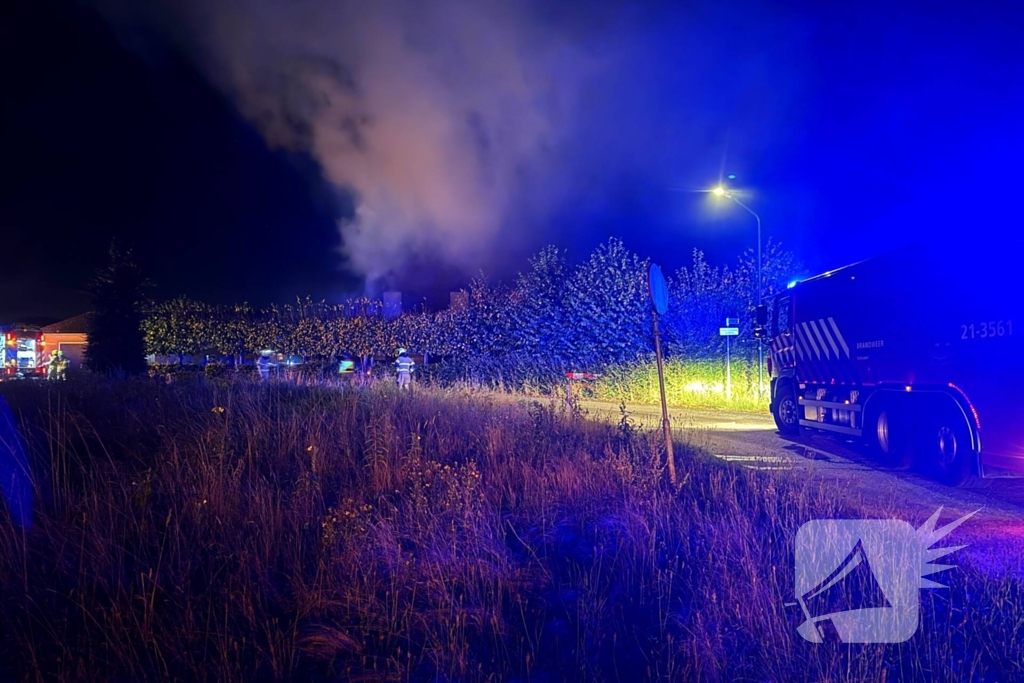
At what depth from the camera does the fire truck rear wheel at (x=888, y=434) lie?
949 cm

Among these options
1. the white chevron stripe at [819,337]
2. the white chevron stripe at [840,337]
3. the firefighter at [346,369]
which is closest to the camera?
the white chevron stripe at [840,337]

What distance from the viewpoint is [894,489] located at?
25.5 feet

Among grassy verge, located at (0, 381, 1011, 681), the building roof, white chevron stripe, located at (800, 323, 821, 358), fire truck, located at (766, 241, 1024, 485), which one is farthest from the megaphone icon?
the building roof

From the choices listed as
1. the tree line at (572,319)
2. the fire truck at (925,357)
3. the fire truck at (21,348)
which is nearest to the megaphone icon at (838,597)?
the fire truck at (925,357)

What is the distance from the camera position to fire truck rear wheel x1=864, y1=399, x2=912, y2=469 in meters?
9.49

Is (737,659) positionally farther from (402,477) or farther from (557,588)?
(402,477)

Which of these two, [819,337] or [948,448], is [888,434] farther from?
[819,337]

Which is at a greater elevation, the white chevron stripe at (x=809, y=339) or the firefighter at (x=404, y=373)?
the white chevron stripe at (x=809, y=339)

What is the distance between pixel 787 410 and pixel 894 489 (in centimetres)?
587

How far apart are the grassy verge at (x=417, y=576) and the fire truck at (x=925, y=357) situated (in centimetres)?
323

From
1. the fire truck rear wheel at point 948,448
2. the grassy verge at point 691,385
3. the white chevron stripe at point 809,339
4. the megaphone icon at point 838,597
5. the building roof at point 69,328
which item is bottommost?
the megaphone icon at point 838,597

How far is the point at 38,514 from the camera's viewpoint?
458 cm

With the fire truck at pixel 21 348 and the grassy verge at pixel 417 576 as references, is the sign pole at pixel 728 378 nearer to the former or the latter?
the grassy verge at pixel 417 576

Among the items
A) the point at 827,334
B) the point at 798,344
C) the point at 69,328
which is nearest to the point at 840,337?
the point at 827,334
